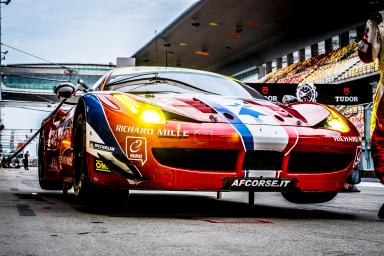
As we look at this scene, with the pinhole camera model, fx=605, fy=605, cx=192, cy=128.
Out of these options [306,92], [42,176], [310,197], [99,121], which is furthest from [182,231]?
[306,92]

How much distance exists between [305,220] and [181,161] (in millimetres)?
954

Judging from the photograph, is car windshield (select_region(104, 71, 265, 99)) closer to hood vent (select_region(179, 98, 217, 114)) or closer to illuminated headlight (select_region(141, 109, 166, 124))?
hood vent (select_region(179, 98, 217, 114))

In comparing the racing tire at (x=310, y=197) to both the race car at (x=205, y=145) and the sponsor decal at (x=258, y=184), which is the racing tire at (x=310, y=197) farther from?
the sponsor decal at (x=258, y=184)

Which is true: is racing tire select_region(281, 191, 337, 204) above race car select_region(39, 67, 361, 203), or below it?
below

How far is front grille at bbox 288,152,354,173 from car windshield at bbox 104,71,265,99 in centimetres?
110

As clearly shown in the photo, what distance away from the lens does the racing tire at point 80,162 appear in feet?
14.8

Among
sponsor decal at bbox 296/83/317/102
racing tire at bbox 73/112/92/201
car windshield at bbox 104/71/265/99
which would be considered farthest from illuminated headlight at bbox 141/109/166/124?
sponsor decal at bbox 296/83/317/102

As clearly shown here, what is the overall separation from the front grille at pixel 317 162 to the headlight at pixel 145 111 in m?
0.97

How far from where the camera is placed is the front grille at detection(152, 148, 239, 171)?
13.5ft

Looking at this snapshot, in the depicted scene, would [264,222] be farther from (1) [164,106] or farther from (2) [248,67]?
(2) [248,67]

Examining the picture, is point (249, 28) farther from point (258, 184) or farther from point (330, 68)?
point (258, 184)

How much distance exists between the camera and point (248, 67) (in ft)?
133

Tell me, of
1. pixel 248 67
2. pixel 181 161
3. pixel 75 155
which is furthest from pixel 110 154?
pixel 248 67

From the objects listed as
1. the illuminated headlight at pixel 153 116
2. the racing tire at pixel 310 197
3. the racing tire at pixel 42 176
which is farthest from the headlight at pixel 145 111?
the racing tire at pixel 42 176
